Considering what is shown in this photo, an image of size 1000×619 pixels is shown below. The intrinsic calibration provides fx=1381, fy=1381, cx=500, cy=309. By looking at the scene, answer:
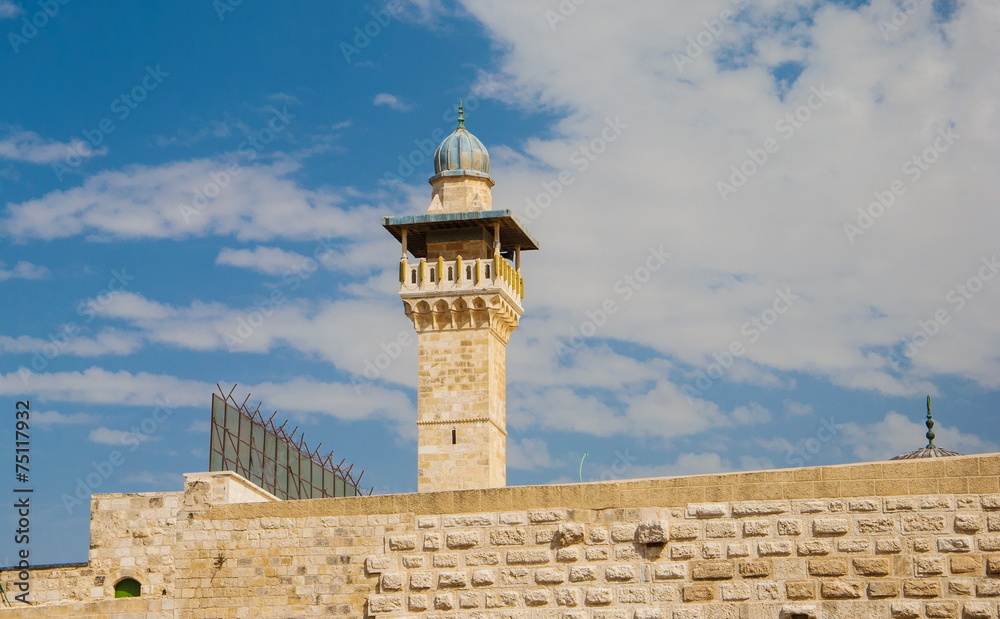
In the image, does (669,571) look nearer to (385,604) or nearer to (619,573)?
(619,573)

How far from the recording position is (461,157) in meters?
27.7

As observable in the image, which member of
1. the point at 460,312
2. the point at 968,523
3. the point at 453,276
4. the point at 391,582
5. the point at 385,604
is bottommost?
the point at 385,604

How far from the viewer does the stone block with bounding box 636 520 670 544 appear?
1253 centimetres

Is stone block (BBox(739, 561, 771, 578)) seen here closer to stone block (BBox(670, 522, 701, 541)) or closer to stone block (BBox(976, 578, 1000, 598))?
stone block (BBox(670, 522, 701, 541))

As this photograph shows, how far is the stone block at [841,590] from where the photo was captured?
39.2ft

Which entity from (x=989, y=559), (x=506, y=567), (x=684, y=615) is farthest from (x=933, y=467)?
(x=506, y=567)

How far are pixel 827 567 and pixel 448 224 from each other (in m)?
16.2

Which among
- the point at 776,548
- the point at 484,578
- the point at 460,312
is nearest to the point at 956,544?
the point at 776,548

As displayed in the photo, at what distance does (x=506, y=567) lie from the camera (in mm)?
12984

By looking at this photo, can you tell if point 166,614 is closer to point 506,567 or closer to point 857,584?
point 506,567

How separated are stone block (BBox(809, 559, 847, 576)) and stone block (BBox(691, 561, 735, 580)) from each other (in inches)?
27.7

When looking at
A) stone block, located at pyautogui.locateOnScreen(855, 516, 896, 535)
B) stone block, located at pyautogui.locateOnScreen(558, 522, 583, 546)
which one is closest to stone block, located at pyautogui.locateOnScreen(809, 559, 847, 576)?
stone block, located at pyautogui.locateOnScreen(855, 516, 896, 535)

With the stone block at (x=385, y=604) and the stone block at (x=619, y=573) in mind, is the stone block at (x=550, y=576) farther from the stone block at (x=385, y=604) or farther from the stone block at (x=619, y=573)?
the stone block at (x=385, y=604)

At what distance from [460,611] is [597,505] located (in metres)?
1.65
